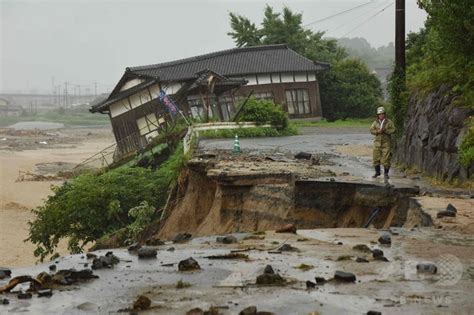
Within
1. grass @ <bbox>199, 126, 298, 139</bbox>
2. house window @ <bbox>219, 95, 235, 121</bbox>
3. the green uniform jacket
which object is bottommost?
grass @ <bbox>199, 126, 298, 139</bbox>

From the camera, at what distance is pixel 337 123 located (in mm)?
47312

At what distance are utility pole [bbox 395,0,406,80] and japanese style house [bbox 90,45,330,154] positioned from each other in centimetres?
1599

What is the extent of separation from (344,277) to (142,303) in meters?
2.32

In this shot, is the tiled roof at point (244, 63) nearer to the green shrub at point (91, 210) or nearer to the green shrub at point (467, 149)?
the green shrub at point (91, 210)

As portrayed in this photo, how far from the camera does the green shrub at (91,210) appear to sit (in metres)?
22.4

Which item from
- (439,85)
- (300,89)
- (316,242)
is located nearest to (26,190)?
(300,89)

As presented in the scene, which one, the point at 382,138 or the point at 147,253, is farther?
the point at 382,138

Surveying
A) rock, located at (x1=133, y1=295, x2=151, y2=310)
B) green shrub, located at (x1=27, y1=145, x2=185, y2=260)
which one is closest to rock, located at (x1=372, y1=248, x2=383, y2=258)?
rock, located at (x1=133, y1=295, x2=151, y2=310)

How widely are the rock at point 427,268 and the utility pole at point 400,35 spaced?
1483 cm

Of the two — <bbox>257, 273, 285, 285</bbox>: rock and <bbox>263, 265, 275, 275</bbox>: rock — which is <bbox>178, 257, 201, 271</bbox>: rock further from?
<bbox>257, 273, 285, 285</bbox>: rock

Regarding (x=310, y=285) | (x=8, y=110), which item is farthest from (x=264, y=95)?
(x=8, y=110)

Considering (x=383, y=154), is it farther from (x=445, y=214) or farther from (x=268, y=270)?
(x=268, y=270)

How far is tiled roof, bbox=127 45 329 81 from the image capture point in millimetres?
45312

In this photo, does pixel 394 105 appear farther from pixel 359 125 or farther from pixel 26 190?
pixel 26 190
